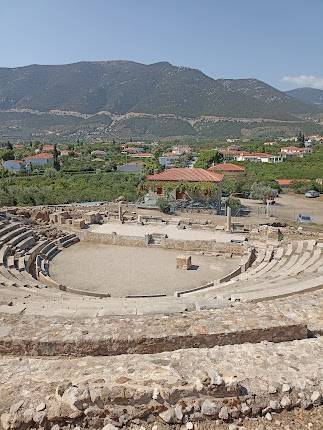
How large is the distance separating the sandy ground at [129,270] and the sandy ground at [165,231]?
7.75ft

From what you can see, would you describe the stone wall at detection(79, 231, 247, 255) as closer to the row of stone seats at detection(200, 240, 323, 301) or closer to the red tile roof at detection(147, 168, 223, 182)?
the row of stone seats at detection(200, 240, 323, 301)

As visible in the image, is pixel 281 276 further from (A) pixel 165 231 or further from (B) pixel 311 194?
(B) pixel 311 194

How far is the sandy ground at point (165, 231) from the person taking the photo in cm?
2884

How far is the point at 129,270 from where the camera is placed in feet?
74.4

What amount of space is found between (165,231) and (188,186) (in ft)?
39.4

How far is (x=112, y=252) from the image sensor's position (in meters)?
26.6

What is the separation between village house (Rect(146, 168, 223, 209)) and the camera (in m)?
41.5

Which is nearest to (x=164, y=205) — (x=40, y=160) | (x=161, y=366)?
(x=161, y=366)

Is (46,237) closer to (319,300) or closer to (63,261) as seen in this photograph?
(63,261)

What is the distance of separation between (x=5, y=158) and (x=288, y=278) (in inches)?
3247

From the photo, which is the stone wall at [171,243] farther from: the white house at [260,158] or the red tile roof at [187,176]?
the white house at [260,158]

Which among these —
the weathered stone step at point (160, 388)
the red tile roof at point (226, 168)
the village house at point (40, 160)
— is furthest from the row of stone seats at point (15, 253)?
the village house at point (40, 160)

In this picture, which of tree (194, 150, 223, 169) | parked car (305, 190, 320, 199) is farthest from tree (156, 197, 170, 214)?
tree (194, 150, 223, 169)

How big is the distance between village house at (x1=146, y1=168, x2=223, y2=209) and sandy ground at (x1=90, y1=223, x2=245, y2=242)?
31.5ft
